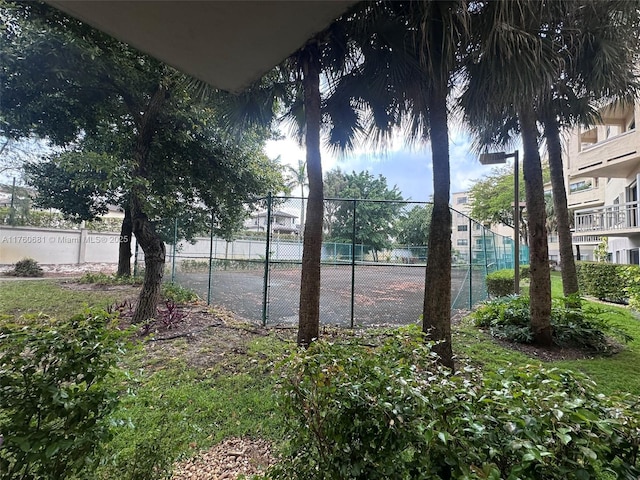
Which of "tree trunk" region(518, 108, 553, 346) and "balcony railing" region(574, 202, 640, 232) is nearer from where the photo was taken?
"tree trunk" region(518, 108, 553, 346)

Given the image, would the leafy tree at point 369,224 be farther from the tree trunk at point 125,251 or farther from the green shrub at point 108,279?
the tree trunk at point 125,251

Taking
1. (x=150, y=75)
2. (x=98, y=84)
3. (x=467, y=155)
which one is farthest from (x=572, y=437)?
(x=98, y=84)

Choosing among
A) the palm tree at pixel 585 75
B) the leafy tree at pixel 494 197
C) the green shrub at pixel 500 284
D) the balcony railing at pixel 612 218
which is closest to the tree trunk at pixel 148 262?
the palm tree at pixel 585 75

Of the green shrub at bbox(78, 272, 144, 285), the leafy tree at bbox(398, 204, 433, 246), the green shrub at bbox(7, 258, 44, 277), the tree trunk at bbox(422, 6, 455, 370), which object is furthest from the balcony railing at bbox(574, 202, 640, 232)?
the green shrub at bbox(7, 258, 44, 277)

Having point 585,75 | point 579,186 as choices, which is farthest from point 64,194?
point 579,186

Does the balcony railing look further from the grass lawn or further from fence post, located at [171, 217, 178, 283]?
fence post, located at [171, 217, 178, 283]

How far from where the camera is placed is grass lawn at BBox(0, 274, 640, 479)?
1779 millimetres

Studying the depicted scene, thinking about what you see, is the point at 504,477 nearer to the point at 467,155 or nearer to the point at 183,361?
the point at 183,361

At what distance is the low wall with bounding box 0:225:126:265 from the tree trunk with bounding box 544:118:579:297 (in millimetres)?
10012

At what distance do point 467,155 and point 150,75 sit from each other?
5667 millimetres

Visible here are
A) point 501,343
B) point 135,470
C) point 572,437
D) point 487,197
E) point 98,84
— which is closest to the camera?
point 572,437

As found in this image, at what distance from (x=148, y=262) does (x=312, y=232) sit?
3.28 meters

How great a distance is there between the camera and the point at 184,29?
1593mm

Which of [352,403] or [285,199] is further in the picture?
[285,199]
